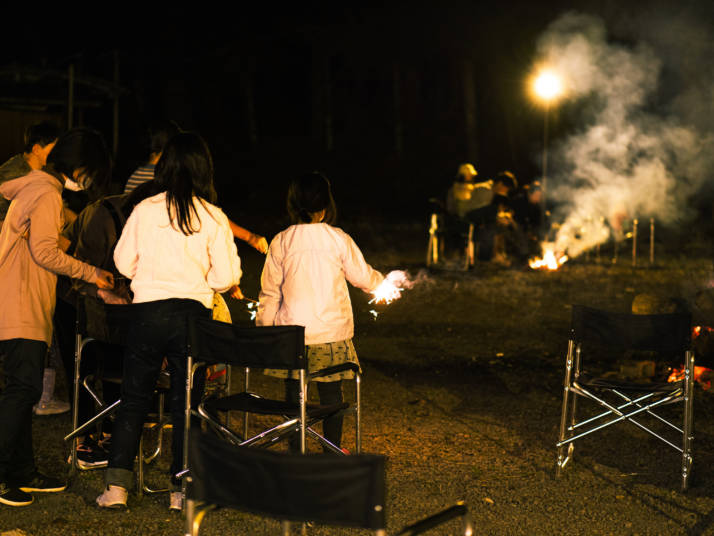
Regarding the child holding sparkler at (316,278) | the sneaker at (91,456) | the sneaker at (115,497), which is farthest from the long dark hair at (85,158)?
the sneaker at (115,497)

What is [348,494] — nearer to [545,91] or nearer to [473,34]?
[545,91]

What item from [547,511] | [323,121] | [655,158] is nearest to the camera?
[547,511]

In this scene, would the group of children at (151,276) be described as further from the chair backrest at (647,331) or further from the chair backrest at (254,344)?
the chair backrest at (647,331)

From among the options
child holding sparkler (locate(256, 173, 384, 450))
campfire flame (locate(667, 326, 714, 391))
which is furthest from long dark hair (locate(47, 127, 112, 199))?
campfire flame (locate(667, 326, 714, 391))

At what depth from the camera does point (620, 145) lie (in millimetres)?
21875

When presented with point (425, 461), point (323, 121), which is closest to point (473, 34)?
point (323, 121)

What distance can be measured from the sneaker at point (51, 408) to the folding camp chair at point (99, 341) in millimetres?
1382

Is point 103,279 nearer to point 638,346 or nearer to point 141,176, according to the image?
point 141,176

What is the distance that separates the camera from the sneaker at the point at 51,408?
22.1 feet

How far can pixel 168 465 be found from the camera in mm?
5645

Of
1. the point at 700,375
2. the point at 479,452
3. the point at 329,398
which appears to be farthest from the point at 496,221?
the point at 329,398

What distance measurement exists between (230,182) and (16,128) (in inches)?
735

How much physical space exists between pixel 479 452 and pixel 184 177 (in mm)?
2763

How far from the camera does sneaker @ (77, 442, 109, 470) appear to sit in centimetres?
550
